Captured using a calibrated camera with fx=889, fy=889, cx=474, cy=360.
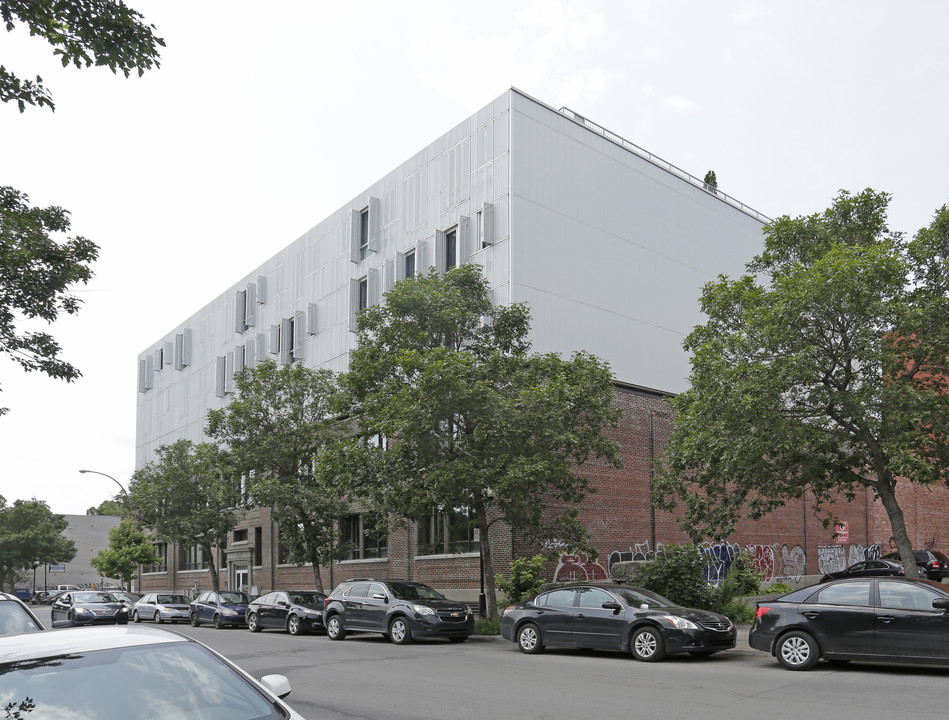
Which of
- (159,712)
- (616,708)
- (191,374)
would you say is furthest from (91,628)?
(191,374)

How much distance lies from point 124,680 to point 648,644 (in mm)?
13198

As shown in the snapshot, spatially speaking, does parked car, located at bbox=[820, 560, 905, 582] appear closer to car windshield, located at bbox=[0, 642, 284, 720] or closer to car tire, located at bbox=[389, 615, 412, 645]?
car tire, located at bbox=[389, 615, 412, 645]

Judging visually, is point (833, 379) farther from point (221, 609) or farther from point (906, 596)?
point (221, 609)

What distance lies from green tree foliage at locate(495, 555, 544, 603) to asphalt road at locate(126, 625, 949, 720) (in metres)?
7.59

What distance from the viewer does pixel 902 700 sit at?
429 inches

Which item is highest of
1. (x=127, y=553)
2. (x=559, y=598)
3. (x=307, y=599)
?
(x=559, y=598)

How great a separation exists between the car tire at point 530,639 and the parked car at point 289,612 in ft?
33.4

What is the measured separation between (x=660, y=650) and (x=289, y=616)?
14.7 metres

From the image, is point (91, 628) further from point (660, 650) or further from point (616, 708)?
point (660, 650)

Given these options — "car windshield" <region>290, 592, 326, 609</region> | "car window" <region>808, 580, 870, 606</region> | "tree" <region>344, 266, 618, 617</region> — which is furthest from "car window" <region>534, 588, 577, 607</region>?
"car windshield" <region>290, 592, 326, 609</region>

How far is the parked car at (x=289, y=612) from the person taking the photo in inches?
1053

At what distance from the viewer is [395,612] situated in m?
21.6

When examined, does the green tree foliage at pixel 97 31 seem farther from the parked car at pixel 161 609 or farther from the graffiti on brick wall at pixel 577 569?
the parked car at pixel 161 609

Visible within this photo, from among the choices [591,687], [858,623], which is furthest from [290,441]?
[858,623]
